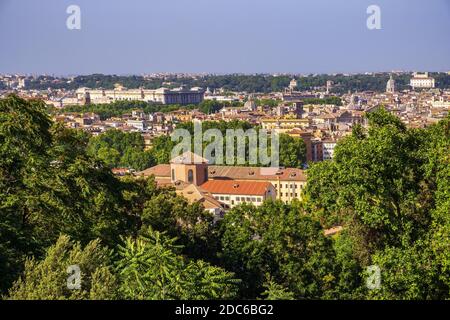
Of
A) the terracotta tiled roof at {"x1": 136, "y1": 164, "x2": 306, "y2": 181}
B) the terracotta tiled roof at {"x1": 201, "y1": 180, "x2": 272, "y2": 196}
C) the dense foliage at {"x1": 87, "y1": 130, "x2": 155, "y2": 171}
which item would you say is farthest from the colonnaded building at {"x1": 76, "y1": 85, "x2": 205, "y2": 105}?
the terracotta tiled roof at {"x1": 201, "y1": 180, "x2": 272, "y2": 196}

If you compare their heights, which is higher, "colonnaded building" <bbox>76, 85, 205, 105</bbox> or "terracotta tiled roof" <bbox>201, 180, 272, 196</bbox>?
"terracotta tiled roof" <bbox>201, 180, 272, 196</bbox>

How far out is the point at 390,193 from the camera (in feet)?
32.7

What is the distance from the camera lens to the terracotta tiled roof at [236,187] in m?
27.9

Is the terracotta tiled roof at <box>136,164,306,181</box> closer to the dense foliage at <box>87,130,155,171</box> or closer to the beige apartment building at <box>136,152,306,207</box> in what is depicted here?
the beige apartment building at <box>136,152,306,207</box>

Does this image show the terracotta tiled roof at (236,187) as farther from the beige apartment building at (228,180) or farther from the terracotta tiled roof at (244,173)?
the terracotta tiled roof at (244,173)

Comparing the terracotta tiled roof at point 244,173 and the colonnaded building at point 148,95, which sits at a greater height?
the terracotta tiled roof at point 244,173

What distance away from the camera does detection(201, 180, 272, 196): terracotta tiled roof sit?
2791 cm

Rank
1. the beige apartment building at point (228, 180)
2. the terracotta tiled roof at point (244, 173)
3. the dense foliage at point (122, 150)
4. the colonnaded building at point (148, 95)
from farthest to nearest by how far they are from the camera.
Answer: the colonnaded building at point (148, 95)
the dense foliage at point (122, 150)
the terracotta tiled roof at point (244, 173)
the beige apartment building at point (228, 180)

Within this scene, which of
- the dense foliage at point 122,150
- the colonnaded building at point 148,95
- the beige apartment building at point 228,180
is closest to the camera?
the beige apartment building at point 228,180

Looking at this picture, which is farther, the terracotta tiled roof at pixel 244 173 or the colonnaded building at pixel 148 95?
the colonnaded building at pixel 148 95

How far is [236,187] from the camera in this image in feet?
92.6

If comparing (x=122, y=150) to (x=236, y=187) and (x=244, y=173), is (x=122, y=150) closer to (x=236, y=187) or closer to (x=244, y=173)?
(x=244, y=173)

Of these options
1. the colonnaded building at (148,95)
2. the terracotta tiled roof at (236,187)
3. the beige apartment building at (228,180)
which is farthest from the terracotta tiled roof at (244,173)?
the colonnaded building at (148,95)
